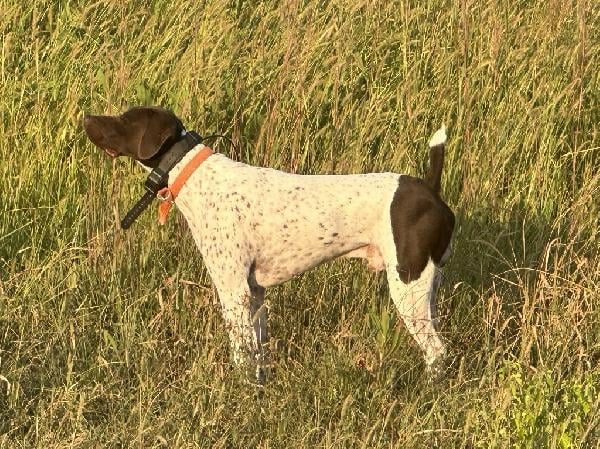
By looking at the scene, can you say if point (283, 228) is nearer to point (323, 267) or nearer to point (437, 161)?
point (323, 267)

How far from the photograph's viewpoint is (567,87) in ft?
19.6

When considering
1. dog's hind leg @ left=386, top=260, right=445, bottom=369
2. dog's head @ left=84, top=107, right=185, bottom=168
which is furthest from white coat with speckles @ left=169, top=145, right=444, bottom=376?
dog's head @ left=84, top=107, right=185, bottom=168

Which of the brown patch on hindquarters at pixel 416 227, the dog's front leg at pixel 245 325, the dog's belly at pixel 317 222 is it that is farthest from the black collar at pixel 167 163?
the brown patch on hindquarters at pixel 416 227

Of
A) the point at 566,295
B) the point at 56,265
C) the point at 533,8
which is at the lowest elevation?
the point at 566,295

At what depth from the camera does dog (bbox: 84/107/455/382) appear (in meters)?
4.86

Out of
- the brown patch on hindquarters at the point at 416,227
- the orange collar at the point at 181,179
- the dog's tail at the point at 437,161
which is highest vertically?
the orange collar at the point at 181,179

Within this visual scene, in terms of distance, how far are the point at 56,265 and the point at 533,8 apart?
2869 millimetres

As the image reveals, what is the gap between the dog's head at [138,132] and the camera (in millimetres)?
4895

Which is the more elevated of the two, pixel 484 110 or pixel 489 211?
pixel 484 110

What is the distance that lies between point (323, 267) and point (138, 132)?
3.33 feet

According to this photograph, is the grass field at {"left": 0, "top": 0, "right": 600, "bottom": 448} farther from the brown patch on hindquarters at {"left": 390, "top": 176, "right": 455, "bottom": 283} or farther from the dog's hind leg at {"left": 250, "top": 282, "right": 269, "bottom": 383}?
the brown patch on hindquarters at {"left": 390, "top": 176, "right": 455, "bottom": 283}

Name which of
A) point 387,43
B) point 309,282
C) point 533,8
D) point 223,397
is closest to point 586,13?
point 533,8

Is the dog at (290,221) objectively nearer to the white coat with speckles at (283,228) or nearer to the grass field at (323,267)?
the white coat with speckles at (283,228)

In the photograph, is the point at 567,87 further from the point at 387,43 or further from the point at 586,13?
the point at 387,43
